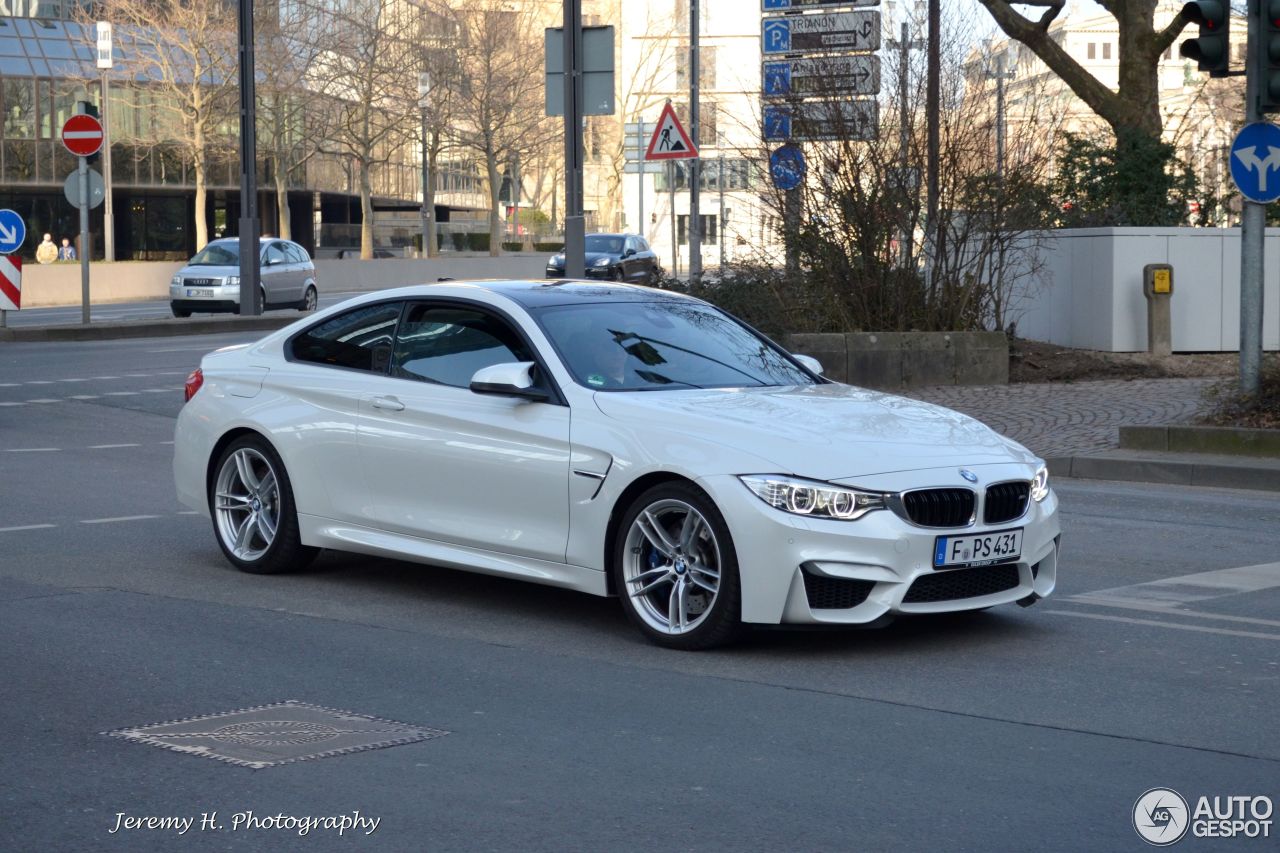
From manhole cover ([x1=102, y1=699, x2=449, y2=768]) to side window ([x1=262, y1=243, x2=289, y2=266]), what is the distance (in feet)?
101

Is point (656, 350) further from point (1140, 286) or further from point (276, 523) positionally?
point (1140, 286)

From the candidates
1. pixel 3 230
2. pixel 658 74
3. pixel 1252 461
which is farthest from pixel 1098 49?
pixel 1252 461

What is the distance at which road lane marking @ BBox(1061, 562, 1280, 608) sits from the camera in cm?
827

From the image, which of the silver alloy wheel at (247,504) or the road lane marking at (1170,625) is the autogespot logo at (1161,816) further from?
the silver alloy wheel at (247,504)

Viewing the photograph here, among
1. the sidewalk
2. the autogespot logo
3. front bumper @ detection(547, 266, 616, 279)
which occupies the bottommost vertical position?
the autogespot logo

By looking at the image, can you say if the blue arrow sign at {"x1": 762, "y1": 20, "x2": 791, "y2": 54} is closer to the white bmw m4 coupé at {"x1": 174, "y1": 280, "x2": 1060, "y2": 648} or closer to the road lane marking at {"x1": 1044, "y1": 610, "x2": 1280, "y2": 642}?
the white bmw m4 coupé at {"x1": 174, "y1": 280, "x2": 1060, "y2": 648}

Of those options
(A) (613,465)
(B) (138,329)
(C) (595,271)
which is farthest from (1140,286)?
(C) (595,271)

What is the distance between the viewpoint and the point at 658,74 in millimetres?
95125

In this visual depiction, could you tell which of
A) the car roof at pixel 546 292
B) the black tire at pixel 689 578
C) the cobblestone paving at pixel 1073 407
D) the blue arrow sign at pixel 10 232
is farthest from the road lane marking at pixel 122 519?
the blue arrow sign at pixel 10 232

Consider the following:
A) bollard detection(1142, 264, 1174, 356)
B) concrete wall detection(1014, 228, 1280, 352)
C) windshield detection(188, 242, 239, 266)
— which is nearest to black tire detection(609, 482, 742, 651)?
bollard detection(1142, 264, 1174, 356)

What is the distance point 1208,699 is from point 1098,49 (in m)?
135

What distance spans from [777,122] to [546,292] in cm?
1131

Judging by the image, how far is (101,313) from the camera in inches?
1561

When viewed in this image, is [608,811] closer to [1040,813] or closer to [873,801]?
[873,801]
